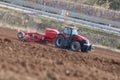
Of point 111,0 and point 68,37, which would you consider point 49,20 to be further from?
point 111,0

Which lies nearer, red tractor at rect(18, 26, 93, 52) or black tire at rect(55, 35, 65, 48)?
red tractor at rect(18, 26, 93, 52)

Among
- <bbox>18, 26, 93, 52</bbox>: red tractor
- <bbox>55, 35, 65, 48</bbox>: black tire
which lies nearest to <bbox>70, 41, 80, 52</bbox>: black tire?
<bbox>18, 26, 93, 52</bbox>: red tractor

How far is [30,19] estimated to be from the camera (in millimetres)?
32812

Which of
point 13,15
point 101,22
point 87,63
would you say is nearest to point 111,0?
point 101,22

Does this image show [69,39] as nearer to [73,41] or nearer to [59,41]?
[73,41]

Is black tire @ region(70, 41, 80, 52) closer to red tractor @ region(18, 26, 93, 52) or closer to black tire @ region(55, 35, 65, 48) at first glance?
red tractor @ region(18, 26, 93, 52)

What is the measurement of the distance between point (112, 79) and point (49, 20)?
21814 mm

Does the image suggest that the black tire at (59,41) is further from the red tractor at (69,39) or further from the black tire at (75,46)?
the black tire at (75,46)

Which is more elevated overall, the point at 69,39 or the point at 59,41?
the point at 69,39

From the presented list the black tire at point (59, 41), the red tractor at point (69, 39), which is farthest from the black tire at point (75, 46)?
the black tire at point (59, 41)

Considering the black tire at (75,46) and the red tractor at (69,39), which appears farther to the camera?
the red tractor at (69,39)

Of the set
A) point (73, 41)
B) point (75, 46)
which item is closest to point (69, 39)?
point (73, 41)

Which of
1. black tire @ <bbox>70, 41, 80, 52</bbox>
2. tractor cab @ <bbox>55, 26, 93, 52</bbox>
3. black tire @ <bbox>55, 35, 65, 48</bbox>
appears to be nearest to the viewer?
black tire @ <bbox>70, 41, 80, 52</bbox>

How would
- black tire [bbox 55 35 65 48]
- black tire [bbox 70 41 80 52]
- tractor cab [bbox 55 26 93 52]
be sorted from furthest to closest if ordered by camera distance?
black tire [bbox 55 35 65 48] → tractor cab [bbox 55 26 93 52] → black tire [bbox 70 41 80 52]
